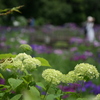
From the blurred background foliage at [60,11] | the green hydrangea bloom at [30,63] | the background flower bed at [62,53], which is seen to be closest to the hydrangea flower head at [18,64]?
the green hydrangea bloom at [30,63]

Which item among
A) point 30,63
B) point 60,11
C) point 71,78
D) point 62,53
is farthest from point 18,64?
point 60,11

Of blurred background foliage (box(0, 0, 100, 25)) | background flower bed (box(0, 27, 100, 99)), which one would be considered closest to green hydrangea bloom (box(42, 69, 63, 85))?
background flower bed (box(0, 27, 100, 99))

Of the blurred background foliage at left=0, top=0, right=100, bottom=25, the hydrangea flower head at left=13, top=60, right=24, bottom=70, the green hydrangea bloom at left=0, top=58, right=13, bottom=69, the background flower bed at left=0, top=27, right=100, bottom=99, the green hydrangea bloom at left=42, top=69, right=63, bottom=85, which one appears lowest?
the green hydrangea bloom at left=42, top=69, right=63, bottom=85

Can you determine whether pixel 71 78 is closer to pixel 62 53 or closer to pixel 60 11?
pixel 62 53

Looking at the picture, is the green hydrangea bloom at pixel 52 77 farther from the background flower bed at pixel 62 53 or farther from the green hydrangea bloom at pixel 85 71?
the background flower bed at pixel 62 53

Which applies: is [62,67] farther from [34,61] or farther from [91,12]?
[91,12]

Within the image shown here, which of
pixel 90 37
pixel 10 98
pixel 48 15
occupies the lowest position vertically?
pixel 10 98

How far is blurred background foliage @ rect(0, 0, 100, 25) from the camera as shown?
19.9m

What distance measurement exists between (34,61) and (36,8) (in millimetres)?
18837

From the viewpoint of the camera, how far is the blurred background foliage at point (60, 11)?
1989 centimetres

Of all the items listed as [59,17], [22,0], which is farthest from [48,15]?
[22,0]

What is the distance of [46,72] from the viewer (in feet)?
3.74

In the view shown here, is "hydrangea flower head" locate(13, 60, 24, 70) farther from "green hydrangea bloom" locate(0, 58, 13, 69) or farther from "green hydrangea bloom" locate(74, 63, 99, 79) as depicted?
"green hydrangea bloom" locate(74, 63, 99, 79)

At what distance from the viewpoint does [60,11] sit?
26.6 meters
